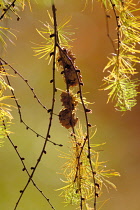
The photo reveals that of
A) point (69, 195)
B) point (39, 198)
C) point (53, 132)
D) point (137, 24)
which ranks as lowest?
point (69, 195)

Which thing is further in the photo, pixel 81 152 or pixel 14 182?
pixel 14 182

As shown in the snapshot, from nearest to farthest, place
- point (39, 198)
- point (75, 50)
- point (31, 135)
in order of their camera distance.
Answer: point (75, 50), point (39, 198), point (31, 135)

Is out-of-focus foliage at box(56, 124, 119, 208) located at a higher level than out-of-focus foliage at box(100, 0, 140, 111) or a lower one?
lower

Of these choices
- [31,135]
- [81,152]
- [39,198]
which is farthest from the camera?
[31,135]

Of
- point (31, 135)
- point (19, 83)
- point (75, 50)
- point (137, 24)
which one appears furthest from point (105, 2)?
point (31, 135)

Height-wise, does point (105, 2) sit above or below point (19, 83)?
below

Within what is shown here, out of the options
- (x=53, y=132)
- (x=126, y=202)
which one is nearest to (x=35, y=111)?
(x=53, y=132)

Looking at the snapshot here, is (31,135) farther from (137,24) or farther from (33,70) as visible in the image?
(137,24)

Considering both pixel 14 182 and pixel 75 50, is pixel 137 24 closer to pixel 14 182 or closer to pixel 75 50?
pixel 75 50

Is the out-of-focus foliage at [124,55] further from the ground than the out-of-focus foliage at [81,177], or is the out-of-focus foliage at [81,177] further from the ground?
the out-of-focus foliage at [124,55]
